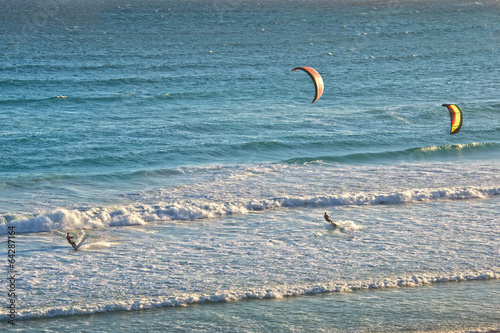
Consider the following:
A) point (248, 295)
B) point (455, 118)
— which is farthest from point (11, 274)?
point (455, 118)

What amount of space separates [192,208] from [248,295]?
573 centimetres

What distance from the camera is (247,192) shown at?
60.7 ft

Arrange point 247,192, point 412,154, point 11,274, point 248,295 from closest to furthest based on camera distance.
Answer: point 248,295
point 11,274
point 247,192
point 412,154

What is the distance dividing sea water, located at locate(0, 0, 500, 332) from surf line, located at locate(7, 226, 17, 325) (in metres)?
0.07

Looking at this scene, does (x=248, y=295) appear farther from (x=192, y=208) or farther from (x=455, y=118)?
(x=455, y=118)

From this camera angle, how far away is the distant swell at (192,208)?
51.5ft

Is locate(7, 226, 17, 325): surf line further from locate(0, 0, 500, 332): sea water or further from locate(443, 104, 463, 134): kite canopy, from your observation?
locate(443, 104, 463, 134): kite canopy

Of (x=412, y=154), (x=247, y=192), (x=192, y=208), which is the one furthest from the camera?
(x=412, y=154)

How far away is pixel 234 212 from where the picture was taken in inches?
665

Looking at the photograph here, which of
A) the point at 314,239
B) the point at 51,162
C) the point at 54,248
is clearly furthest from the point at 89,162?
the point at 314,239

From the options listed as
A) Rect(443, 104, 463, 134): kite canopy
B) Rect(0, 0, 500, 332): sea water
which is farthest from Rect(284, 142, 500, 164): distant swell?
Rect(443, 104, 463, 134): kite canopy

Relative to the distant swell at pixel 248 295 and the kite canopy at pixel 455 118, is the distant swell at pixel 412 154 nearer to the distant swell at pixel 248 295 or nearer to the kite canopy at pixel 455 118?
the kite canopy at pixel 455 118

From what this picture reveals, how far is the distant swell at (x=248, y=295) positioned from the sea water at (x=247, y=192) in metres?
0.04

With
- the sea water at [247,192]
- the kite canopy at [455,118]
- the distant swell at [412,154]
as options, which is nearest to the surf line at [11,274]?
the sea water at [247,192]
